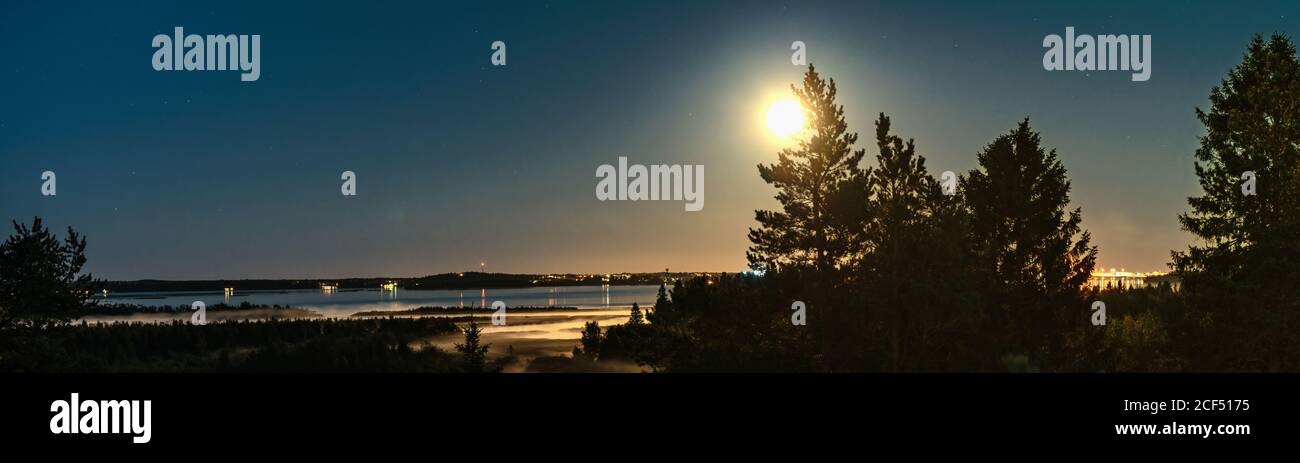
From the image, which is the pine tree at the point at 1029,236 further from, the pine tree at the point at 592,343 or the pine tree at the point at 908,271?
the pine tree at the point at 592,343

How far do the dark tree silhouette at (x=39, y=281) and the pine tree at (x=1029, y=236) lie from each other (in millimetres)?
42747

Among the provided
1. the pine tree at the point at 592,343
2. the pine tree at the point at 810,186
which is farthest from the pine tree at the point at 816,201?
the pine tree at the point at 592,343

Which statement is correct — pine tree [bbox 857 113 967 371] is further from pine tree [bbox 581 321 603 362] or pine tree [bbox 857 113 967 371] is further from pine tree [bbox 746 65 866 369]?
pine tree [bbox 581 321 603 362]

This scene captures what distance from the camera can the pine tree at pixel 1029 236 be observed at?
4578cm

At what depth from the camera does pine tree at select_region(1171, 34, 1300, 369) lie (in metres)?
39.0

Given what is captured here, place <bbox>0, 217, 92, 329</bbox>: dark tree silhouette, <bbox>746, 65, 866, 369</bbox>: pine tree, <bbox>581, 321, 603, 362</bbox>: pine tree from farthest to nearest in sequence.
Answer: <bbox>581, 321, 603, 362</bbox>: pine tree → <bbox>746, 65, 866, 369</bbox>: pine tree → <bbox>0, 217, 92, 329</bbox>: dark tree silhouette

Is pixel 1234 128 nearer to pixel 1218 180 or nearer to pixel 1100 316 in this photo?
pixel 1218 180

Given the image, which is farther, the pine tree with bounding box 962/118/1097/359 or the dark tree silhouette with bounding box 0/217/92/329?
the pine tree with bounding box 962/118/1097/359

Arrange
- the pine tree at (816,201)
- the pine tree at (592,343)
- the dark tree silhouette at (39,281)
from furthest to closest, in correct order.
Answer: the pine tree at (592,343)
the pine tree at (816,201)
the dark tree silhouette at (39,281)

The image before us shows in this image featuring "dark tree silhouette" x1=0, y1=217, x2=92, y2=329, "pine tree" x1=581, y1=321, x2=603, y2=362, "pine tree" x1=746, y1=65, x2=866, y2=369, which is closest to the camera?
"dark tree silhouette" x1=0, y1=217, x2=92, y2=329

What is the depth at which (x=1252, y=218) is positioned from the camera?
4150cm

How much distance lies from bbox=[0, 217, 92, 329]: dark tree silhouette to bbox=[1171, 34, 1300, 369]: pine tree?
5213 centimetres

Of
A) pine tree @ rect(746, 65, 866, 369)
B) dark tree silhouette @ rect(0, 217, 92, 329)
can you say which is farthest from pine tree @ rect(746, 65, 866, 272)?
dark tree silhouette @ rect(0, 217, 92, 329)
